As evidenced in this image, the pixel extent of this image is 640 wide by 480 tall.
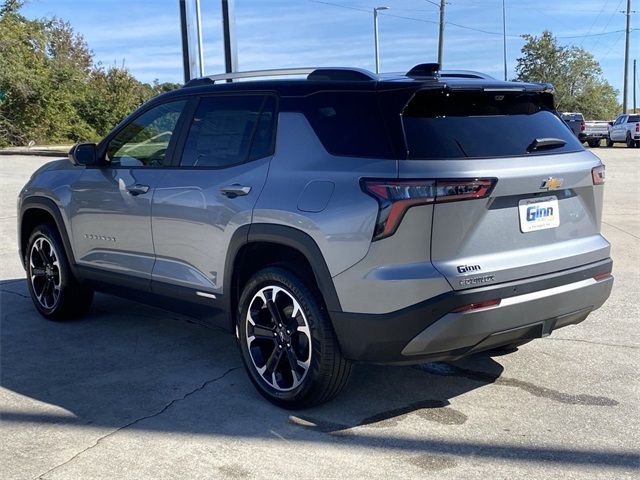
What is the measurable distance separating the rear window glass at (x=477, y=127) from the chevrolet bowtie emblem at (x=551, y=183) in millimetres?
177

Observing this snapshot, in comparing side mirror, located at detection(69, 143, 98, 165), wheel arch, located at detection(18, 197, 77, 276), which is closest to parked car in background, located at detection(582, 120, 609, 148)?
wheel arch, located at detection(18, 197, 77, 276)

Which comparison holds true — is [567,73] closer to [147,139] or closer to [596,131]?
[596,131]

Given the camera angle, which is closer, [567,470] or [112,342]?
[567,470]

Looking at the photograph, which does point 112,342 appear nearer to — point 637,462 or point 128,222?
point 128,222

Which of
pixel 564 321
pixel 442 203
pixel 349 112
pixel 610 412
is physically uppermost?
pixel 349 112

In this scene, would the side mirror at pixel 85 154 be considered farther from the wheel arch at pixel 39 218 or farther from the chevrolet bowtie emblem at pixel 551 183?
the chevrolet bowtie emblem at pixel 551 183

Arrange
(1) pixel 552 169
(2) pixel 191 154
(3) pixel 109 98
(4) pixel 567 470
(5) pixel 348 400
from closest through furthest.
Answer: (4) pixel 567 470 → (1) pixel 552 169 → (5) pixel 348 400 → (2) pixel 191 154 → (3) pixel 109 98

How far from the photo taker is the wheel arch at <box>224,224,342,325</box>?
12.5 feet

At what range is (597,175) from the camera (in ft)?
13.9

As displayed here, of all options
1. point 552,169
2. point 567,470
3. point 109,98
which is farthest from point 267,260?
point 109,98

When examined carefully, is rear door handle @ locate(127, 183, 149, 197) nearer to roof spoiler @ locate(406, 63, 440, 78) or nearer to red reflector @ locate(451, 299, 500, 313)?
roof spoiler @ locate(406, 63, 440, 78)

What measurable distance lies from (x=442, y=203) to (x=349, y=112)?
2.56 feet

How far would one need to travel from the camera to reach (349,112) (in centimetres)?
396

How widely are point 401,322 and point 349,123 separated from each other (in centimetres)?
109
